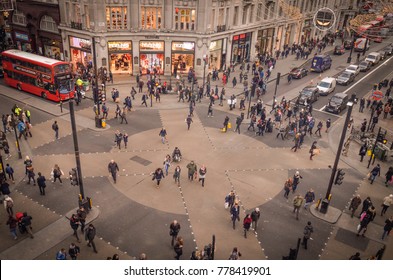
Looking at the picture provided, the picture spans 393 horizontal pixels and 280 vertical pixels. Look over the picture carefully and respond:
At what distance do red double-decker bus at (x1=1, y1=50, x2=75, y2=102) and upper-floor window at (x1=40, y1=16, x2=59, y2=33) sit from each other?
960 cm

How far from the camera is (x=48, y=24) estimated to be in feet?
145

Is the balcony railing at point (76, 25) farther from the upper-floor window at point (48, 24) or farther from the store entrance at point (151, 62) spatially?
the store entrance at point (151, 62)

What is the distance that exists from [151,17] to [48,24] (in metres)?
13.8

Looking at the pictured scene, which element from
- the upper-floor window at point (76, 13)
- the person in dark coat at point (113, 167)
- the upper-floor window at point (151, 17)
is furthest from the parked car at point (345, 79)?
the person in dark coat at point (113, 167)

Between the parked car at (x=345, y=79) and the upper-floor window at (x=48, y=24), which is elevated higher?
the upper-floor window at (x=48, y=24)

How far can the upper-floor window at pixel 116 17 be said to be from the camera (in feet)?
128

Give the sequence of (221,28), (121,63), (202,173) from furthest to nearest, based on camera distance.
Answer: (221,28) < (121,63) < (202,173)

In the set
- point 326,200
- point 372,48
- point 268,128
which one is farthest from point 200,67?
point 372,48

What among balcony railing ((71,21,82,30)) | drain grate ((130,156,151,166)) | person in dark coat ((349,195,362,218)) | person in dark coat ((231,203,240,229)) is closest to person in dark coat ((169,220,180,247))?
person in dark coat ((231,203,240,229))

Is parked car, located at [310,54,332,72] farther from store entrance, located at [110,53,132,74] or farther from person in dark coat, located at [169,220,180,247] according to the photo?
person in dark coat, located at [169,220,180,247]

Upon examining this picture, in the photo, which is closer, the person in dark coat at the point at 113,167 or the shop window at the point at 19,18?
the person in dark coat at the point at 113,167

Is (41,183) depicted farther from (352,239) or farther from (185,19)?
(185,19)

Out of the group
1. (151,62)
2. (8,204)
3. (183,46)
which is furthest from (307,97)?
(8,204)

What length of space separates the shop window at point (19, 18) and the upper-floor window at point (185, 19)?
21.2m
